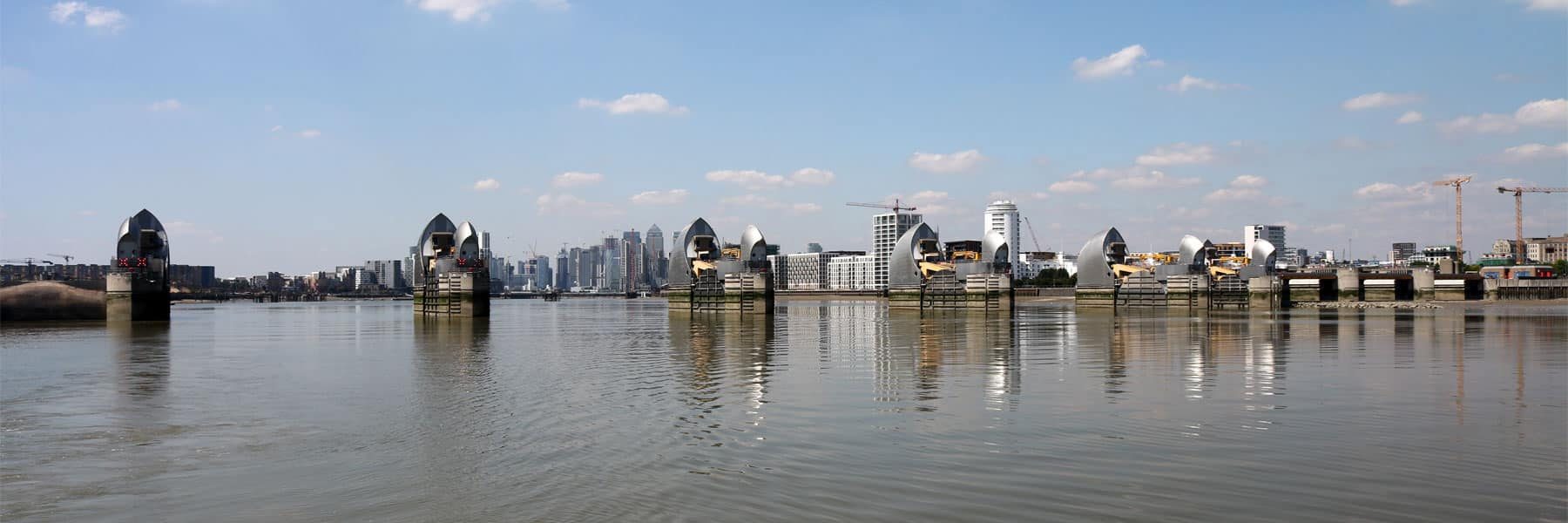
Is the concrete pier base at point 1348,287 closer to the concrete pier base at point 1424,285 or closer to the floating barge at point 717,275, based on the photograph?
the concrete pier base at point 1424,285

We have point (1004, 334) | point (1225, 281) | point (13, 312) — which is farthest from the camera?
point (1225, 281)

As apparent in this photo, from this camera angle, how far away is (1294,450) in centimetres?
1368

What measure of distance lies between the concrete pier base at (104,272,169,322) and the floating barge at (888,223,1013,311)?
7087 cm

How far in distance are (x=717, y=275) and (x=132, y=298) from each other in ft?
159

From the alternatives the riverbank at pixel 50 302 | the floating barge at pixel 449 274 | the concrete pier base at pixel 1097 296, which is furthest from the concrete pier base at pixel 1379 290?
the riverbank at pixel 50 302

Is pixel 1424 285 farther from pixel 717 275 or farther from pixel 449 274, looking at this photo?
pixel 449 274

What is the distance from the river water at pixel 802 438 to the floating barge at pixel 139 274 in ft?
154

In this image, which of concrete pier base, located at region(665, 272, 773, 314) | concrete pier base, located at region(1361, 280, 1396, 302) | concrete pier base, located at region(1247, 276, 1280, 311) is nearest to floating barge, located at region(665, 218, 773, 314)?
concrete pier base, located at region(665, 272, 773, 314)

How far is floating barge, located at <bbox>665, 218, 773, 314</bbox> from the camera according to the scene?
288 feet

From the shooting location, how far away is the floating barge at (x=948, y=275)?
10088 cm

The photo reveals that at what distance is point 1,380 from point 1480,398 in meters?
37.3

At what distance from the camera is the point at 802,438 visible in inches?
615

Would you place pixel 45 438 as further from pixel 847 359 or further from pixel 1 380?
pixel 847 359

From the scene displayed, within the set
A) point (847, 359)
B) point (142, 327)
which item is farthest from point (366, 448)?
point (142, 327)
